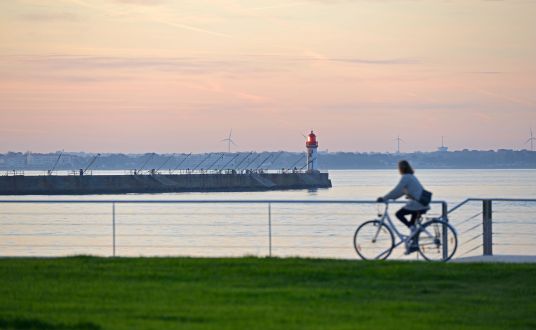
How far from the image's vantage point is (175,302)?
43.5 ft

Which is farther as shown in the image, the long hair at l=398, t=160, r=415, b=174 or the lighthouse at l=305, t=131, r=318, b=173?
the lighthouse at l=305, t=131, r=318, b=173

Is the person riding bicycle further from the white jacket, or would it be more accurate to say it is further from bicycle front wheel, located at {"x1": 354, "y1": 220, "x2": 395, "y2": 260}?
bicycle front wheel, located at {"x1": 354, "y1": 220, "x2": 395, "y2": 260}

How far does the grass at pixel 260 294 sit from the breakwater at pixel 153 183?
356ft

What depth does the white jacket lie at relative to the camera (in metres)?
18.6

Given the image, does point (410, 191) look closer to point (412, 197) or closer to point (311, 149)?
point (412, 197)

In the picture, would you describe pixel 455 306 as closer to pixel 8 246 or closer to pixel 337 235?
pixel 8 246

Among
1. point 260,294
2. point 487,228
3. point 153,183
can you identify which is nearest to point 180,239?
point 487,228

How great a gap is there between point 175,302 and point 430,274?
4329mm

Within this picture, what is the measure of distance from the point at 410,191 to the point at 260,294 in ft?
18.1

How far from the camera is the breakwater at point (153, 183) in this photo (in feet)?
408

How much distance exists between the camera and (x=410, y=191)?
61.4ft

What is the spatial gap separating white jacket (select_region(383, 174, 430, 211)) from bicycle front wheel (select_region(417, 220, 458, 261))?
14.6 inches

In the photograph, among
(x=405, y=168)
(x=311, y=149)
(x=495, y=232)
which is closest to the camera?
(x=405, y=168)

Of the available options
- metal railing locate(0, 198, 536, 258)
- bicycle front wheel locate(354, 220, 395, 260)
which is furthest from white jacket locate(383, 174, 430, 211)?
metal railing locate(0, 198, 536, 258)
